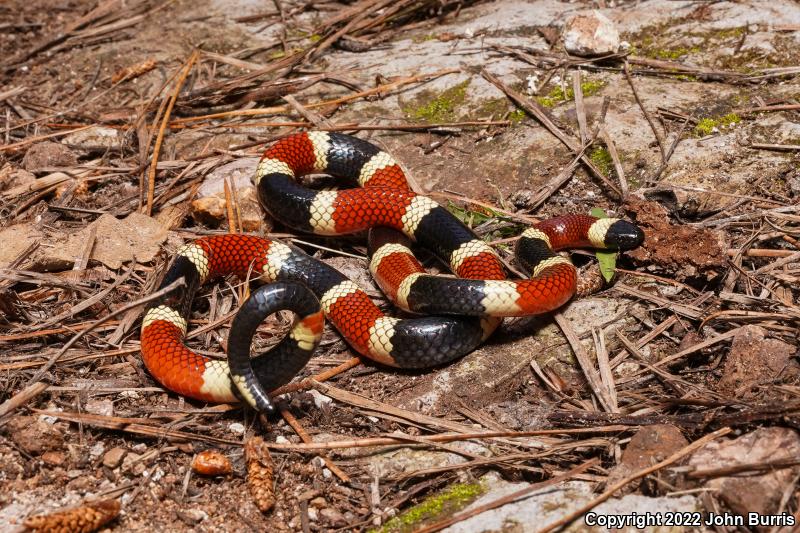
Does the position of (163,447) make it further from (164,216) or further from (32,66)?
(32,66)

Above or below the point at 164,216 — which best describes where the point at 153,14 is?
above

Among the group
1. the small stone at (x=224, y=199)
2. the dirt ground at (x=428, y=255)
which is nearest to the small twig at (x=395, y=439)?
the dirt ground at (x=428, y=255)

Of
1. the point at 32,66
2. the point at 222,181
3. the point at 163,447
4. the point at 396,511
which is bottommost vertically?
the point at 396,511

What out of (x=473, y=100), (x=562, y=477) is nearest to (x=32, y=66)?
A: (x=473, y=100)

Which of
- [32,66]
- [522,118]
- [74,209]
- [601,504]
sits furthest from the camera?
[32,66]

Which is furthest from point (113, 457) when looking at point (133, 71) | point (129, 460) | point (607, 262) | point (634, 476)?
point (133, 71)

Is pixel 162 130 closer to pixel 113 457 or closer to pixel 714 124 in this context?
pixel 113 457
